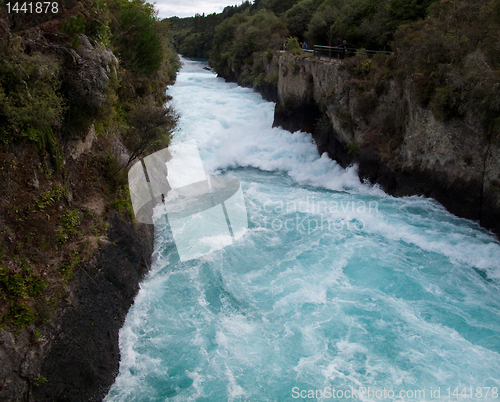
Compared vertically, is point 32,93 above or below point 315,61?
below

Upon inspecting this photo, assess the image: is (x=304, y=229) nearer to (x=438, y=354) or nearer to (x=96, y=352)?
(x=438, y=354)

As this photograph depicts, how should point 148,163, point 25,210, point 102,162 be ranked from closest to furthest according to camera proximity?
point 25,210
point 102,162
point 148,163

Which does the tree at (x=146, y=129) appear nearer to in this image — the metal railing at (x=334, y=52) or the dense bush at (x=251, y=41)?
the metal railing at (x=334, y=52)

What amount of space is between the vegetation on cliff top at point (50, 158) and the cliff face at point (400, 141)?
390 inches

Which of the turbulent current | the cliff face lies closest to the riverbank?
the cliff face

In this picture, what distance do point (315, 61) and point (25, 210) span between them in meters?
17.5

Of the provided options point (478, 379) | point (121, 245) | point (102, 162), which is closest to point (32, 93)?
point (102, 162)

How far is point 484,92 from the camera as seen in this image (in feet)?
35.4

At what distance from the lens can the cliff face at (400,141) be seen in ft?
37.7

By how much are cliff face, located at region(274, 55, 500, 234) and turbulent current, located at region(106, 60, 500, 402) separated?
83 cm

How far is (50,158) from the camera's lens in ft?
22.7

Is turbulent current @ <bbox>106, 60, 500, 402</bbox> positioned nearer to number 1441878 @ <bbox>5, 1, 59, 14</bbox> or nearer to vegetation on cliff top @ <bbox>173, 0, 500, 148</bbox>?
vegetation on cliff top @ <bbox>173, 0, 500, 148</bbox>

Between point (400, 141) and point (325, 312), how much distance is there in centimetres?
885

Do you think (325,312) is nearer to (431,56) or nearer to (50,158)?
(50,158)
